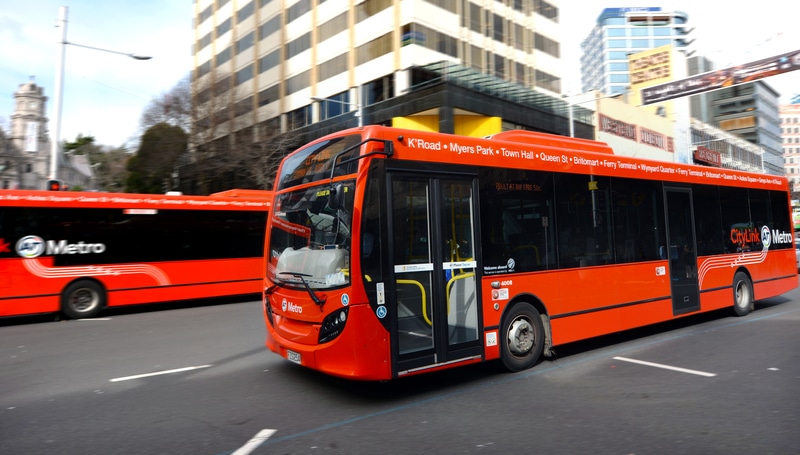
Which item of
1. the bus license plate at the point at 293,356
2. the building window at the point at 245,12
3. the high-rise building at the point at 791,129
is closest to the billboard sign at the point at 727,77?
the bus license plate at the point at 293,356

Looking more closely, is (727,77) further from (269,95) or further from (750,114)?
(750,114)

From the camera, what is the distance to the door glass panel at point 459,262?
19.8ft

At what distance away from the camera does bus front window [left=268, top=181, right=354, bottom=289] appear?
5520 millimetres

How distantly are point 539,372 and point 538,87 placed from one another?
3648 centimetres

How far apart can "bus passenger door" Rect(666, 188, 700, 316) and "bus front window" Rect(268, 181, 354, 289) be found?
6.32 metres

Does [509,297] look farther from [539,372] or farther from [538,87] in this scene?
[538,87]

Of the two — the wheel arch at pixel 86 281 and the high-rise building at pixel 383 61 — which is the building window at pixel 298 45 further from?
the wheel arch at pixel 86 281

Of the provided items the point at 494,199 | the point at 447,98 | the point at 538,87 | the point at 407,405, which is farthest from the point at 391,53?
Answer: the point at 407,405

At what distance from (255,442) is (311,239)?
2.29m

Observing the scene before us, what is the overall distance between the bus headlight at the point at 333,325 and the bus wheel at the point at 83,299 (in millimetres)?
9407

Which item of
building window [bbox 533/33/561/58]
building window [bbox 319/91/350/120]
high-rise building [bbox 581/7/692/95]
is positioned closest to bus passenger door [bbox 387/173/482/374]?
building window [bbox 319/91/350/120]

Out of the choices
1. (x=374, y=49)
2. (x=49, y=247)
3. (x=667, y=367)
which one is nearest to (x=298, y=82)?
(x=374, y=49)

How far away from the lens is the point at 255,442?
443 cm

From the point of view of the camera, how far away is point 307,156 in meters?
6.48
